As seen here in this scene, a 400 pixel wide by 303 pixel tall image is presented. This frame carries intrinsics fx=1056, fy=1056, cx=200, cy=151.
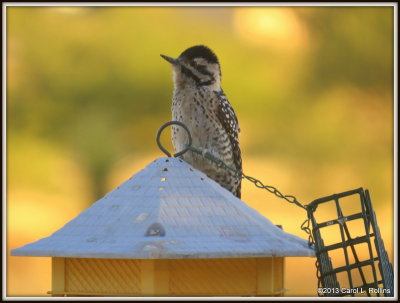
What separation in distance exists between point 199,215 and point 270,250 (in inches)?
19.6

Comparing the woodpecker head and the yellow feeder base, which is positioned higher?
the woodpecker head

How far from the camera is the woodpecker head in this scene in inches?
428

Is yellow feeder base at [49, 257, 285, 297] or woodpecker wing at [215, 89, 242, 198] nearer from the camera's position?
yellow feeder base at [49, 257, 285, 297]

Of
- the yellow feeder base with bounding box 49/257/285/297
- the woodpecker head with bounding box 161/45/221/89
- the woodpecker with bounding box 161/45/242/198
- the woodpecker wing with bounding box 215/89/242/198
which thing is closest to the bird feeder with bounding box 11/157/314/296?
the yellow feeder base with bounding box 49/257/285/297

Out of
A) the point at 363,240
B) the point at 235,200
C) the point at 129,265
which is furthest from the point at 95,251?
the point at 363,240

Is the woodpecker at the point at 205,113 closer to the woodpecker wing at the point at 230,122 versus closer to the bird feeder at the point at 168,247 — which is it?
the woodpecker wing at the point at 230,122

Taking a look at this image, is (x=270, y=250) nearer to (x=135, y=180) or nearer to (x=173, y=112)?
(x=135, y=180)

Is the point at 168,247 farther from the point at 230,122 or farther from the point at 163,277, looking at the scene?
the point at 230,122

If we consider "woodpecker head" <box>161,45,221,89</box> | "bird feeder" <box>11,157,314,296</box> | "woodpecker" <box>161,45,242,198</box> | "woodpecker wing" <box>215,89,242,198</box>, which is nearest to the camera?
"bird feeder" <box>11,157,314,296</box>

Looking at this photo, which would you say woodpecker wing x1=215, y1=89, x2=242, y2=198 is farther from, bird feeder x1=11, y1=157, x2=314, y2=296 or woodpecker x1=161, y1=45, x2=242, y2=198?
bird feeder x1=11, y1=157, x2=314, y2=296

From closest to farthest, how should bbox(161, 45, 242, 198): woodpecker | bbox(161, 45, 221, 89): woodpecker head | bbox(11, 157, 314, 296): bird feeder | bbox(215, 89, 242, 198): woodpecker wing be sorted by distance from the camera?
bbox(11, 157, 314, 296): bird feeder → bbox(161, 45, 221, 89): woodpecker head → bbox(161, 45, 242, 198): woodpecker → bbox(215, 89, 242, 198): woodpecker wing

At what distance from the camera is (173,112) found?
11.5 meters

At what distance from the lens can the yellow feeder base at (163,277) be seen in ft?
19.4

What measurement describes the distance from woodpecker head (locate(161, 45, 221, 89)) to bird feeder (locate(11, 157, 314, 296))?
434 centimetres
